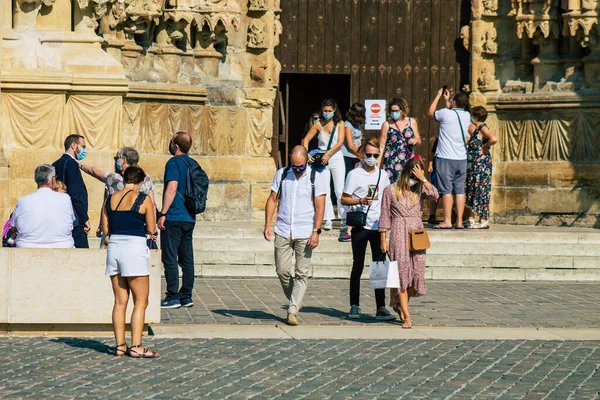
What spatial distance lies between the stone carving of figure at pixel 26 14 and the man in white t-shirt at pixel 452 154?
193 inches

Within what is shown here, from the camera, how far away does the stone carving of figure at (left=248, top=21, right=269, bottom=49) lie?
1980 centimetres

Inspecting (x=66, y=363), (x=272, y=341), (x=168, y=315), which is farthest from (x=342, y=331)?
(x=66, y=363)

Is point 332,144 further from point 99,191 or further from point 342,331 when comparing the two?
point 342,331

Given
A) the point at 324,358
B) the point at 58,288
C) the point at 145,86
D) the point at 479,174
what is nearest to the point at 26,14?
the point at 145,86

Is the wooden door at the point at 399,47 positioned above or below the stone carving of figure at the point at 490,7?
below

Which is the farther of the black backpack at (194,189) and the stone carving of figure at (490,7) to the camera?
the stone carving of figure at (490,7)

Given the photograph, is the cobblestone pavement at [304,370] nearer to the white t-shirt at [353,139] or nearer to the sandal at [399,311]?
the sandal at [399,311]

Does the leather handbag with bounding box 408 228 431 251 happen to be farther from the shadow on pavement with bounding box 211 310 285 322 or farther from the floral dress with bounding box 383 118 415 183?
the floral dress with bounding box 383 118 415 183

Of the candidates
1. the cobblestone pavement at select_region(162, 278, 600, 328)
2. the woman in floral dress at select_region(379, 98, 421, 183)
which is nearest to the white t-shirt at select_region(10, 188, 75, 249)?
the cobblestone pavement at select_region(162, 278, 600, 328)

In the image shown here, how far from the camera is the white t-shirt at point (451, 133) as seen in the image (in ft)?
58.5

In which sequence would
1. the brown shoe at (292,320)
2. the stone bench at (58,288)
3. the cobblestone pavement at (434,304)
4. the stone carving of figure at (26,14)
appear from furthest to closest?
the stone carving of figure at (26,14) < the cobblestone pavement at (434,304) < the brown shoe at (292,320) < the stone bench at (58,288)

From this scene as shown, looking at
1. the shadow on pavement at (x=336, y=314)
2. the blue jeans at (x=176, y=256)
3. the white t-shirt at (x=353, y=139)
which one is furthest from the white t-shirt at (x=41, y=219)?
the white t-shirt at (x=353, y=139)

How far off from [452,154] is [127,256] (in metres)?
8.10

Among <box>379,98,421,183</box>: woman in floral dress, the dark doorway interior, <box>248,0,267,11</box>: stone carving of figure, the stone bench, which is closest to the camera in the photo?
the stone bench
